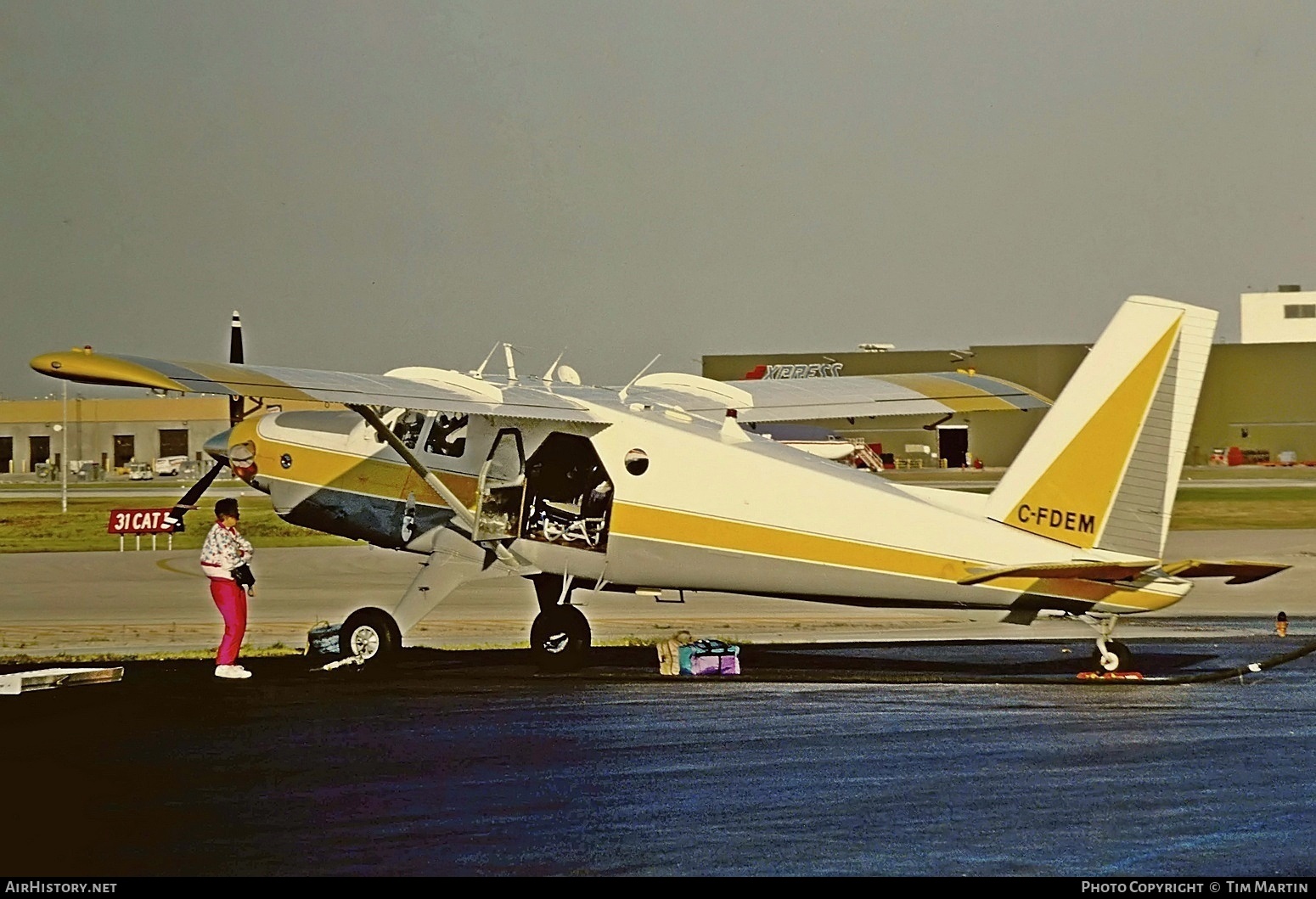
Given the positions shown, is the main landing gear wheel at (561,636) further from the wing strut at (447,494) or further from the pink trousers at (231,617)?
the pink trousers at (231,617)

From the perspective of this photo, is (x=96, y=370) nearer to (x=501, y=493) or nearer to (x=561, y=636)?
(x=501, y=493)

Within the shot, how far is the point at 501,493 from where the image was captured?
14930 millimetres

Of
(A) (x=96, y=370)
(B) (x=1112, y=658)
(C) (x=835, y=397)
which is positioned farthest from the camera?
(C) (x=835, y=397)

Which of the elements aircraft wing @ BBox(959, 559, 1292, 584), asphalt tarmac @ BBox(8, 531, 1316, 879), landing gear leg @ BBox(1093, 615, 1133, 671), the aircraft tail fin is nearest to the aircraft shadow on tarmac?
asphalt tarmac @ BBox(8, 531, 1316, 879)

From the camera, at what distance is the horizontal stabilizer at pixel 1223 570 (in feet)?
39.2

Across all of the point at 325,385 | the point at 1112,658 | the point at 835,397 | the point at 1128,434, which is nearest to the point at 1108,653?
the point at 1112,658

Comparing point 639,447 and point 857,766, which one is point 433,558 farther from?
point 857,766

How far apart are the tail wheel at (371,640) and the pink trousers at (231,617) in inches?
40.9

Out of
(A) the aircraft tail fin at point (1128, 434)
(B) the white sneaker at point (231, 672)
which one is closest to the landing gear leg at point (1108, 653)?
(A) the aircraft tail fin at point (1128, 434)

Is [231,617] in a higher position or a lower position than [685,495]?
lower

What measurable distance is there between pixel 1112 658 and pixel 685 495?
4174mm

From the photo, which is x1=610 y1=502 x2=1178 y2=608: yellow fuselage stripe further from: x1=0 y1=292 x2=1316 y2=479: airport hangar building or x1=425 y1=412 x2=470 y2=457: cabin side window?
x1=0 y1=292 x2=1316 y2=479: airport hangar building
